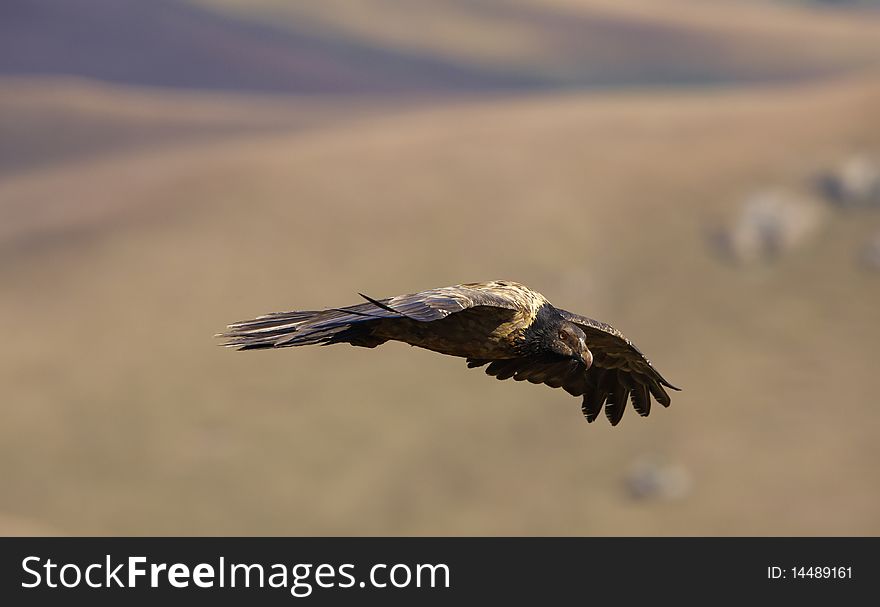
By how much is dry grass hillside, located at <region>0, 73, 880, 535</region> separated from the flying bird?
64.9m

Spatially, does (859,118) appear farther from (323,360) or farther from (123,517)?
(123,517)

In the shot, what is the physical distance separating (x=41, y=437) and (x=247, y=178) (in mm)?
32081

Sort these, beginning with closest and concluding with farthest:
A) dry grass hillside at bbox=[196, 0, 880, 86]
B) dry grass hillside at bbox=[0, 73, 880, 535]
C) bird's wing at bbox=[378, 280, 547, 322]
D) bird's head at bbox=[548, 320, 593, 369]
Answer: bird's wing at bbox=[378, 280, 547, 322]
bird's head at bbox=[548, 320, 593, 369]
dry grass hillside at bbox=[0, 73, 880, 535]
dry grass hillside at bbox=[196, 0, 880, 86]

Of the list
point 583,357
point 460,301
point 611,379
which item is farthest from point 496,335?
point 611,379

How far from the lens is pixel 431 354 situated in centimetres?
9794

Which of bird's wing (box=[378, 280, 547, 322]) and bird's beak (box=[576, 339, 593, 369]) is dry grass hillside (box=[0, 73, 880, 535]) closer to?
bird's beak (box=[576, 339, 593, 369])

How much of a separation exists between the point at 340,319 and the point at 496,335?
229 cm

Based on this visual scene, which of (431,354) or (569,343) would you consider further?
(431,354)

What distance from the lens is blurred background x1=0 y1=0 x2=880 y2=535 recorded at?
8638cm

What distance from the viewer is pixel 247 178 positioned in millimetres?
113688

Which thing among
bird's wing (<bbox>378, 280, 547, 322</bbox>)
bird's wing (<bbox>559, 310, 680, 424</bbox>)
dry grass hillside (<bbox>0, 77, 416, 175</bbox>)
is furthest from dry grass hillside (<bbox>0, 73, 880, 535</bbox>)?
bird's wing (<bbox>378, 280, 547, 322</bbox>)

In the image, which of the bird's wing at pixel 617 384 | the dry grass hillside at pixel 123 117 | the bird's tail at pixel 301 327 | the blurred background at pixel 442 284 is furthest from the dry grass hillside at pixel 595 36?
the bird's tail at pixel 301 327

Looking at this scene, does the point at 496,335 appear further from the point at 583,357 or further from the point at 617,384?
the point at 617,384

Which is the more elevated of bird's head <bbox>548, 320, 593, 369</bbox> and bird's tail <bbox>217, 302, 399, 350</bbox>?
bird's head <bbox>548, 320, 593, 369</bbox>
